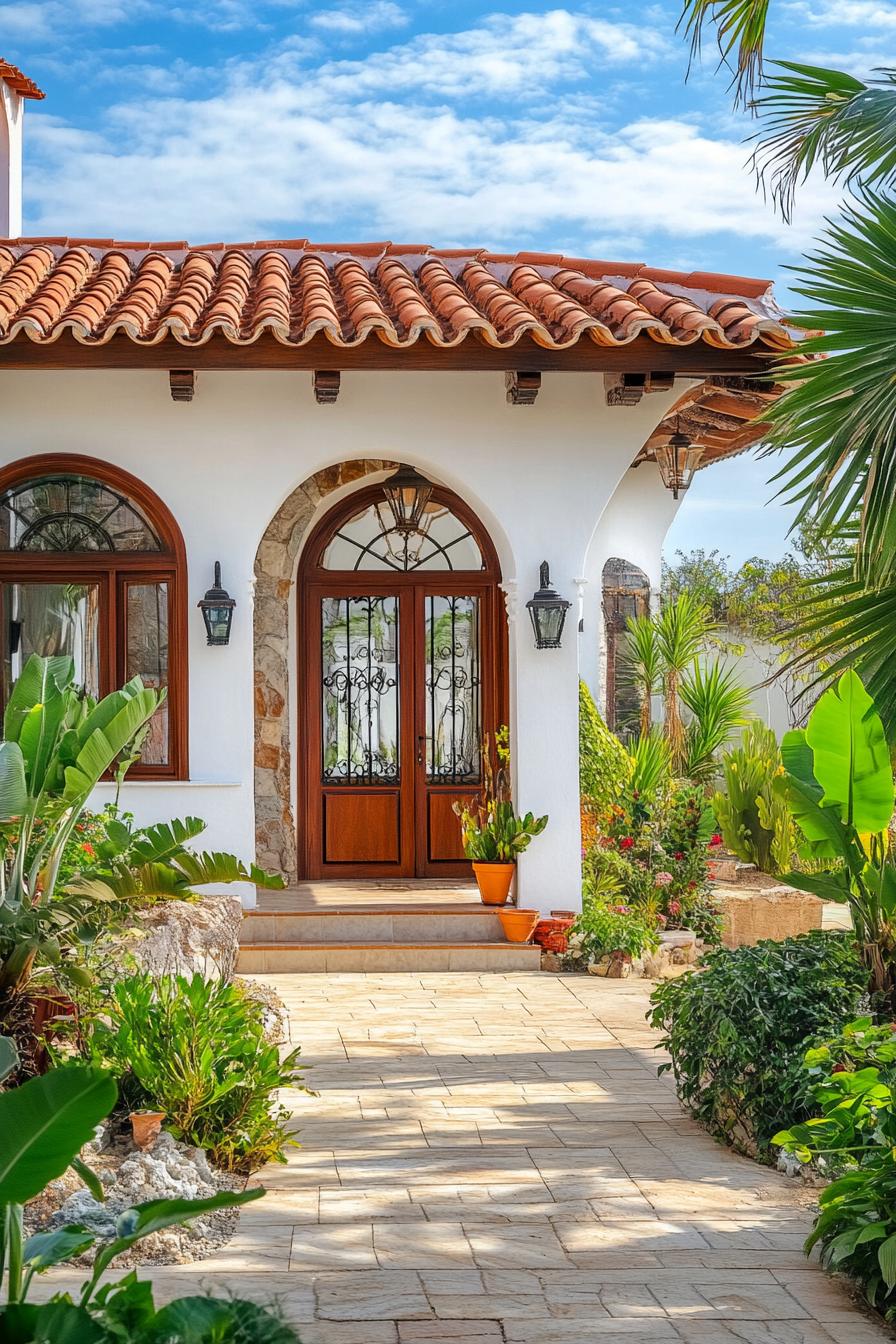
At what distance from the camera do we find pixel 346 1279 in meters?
4.48

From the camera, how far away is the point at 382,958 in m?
10.0

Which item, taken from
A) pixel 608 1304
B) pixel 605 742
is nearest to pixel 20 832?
pixel 608 1304

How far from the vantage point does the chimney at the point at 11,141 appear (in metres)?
15.6

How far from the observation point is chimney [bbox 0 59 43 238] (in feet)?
51.1

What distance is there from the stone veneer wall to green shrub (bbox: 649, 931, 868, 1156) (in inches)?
232

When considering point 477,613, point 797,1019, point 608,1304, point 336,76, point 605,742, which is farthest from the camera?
point 336,76

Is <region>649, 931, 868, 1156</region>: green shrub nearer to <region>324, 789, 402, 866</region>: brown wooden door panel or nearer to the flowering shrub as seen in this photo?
the flowering shrub

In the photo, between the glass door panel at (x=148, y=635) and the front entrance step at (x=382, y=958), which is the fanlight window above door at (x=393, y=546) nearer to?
the glass door panel at (x=148, y=635)

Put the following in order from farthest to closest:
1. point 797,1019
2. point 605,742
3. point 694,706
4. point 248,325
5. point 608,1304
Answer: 1. point 694,706
2. point 605,742
3. point 248,325
4. point 797,1019
5. point 608,1304

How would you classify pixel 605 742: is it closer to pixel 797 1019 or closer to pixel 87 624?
pixel 87 624

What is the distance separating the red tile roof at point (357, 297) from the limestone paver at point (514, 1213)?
4.65 metres

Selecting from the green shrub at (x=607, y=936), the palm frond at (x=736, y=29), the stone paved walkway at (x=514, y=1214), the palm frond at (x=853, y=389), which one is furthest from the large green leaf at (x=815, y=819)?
the green shrub at (x=607, y=936)

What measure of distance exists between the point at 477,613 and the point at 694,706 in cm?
421

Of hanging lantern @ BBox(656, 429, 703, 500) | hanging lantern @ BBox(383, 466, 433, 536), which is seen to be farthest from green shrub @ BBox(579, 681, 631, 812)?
hanging lantern @ BBox(383, 466, 433, 536)
